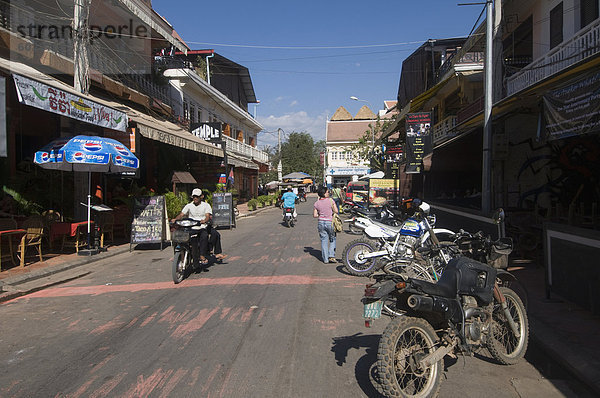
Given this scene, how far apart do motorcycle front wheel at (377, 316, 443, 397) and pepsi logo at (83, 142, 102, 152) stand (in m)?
8.70

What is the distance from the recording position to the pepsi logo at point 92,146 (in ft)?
31.4

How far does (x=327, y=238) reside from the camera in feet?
30.0

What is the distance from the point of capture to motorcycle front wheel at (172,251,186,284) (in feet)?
24.2

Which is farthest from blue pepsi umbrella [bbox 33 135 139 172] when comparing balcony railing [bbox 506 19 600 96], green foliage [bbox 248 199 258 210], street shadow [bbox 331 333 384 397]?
green foliage [bbox 248 199 258 210]

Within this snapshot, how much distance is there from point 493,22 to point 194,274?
390 inches

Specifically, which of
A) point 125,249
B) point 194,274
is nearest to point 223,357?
point 194,274

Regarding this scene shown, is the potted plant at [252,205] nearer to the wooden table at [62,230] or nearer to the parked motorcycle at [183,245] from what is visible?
the wooden table at [62,230]

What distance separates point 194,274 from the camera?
8.25m

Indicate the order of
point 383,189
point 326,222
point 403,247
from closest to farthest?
point 403,247 → point 326,222 → point 383,189

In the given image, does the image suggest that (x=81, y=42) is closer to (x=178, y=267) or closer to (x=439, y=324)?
(x=178, y=267)

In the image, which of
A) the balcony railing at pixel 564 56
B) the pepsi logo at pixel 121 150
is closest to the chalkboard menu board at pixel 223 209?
the pepsi logo at pixel 121 150

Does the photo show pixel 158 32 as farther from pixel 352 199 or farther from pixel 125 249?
pixel 352 199

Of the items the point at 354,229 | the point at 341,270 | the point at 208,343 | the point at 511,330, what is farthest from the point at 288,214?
the point at 511,330

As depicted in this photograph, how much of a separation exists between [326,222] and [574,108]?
5047 mm
